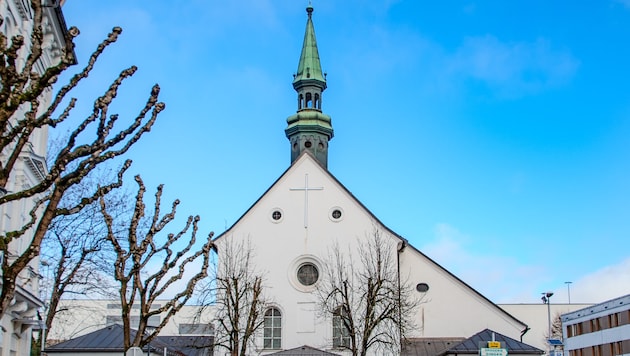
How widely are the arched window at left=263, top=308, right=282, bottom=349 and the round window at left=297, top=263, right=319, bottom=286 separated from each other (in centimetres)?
235

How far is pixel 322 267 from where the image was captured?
48.1 metres

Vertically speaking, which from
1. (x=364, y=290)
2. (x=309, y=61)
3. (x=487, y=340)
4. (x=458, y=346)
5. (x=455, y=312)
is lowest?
(x=458, y=346)

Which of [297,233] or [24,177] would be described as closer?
[24,177]

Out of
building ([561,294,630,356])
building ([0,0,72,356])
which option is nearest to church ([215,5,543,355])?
building ([561,294,630,356])

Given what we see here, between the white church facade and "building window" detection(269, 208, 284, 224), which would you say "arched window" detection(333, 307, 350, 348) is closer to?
the white church facade

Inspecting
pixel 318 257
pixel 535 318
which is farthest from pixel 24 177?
pixel 535 318

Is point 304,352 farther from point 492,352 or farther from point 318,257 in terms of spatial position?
point 492,352

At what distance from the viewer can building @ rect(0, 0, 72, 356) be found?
25016 mm

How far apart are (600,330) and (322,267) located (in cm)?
2143

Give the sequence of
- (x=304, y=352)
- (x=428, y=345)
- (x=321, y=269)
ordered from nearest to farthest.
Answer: (x=304, y=352)
(x=428, y=345)
(x=321, y=269)

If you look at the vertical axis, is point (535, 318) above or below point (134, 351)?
above

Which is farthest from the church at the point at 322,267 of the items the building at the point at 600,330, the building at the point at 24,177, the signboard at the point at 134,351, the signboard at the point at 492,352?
the signboard at the point at 134,351

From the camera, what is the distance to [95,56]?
14.5 meters

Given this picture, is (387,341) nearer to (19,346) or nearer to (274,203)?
(274,203)
